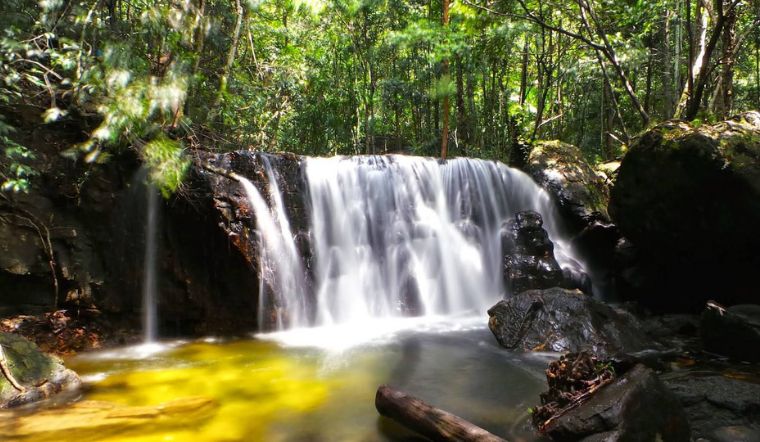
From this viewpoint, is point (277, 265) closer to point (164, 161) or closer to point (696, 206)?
point (164, 161)

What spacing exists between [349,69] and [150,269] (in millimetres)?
11647

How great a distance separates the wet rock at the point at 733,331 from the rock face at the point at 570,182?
4578 millimetres

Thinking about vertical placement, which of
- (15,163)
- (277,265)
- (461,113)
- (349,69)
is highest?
(349,69)

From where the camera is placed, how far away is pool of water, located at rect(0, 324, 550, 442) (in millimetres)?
3854

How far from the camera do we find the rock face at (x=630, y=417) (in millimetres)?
3094

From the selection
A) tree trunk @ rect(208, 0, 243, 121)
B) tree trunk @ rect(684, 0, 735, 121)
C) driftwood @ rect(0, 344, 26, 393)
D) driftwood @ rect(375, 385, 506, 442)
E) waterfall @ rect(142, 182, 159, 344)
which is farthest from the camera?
tree trunk @ rect(208, 0, 243, 121)

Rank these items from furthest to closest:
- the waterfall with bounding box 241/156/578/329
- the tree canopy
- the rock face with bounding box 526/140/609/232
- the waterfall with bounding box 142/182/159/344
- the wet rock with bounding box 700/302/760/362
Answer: the rock face with bounding box 526/140/609/232
the waterfall with bounding box 241/156/578/329
the waterfall with bounding box 142/182/159/344
the tree canopy
the wet rock with bounding box 700/302/760/362

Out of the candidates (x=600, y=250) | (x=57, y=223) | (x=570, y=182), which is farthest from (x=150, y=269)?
(x=570, y=182)

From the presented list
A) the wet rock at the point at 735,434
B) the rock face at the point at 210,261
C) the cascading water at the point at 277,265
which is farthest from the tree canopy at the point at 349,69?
the wet rock at the point at 735,434

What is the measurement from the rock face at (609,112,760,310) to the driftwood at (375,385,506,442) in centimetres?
552

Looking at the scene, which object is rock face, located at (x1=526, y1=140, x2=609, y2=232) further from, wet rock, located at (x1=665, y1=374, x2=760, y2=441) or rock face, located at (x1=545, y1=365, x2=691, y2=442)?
rock face, located at (x1=545, y1=365, x2=691, y2=442)

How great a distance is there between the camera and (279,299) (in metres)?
7.55

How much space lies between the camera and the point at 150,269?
23.3ft

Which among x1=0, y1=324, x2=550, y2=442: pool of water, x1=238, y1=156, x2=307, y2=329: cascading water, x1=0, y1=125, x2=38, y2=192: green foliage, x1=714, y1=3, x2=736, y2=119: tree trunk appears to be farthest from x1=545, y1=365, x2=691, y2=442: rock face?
x1=714, y1=3, x2=736, y2=119: tree trunk
